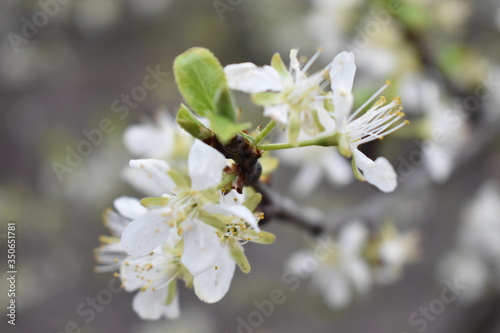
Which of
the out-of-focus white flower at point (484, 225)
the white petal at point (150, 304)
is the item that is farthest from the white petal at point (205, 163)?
the out-of-focus white flower at point (484, 225)

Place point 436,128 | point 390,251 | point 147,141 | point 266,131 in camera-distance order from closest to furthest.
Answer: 1. point 266,131
2. point 147,141
3. point 390,251
4. point 436,128

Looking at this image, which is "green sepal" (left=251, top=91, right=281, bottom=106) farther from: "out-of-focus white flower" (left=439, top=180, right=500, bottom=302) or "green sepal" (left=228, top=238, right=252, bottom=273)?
"out-of-focus white flower" (left=439, top=180, right=500, bottom=302)

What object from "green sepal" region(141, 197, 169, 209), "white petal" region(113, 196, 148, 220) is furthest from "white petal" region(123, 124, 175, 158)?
"green sepal" region(141, 197, 169, 209)

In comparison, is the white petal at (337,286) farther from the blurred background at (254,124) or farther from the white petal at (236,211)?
the white petal at (236,211)

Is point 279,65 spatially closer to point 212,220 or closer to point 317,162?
point 212,220

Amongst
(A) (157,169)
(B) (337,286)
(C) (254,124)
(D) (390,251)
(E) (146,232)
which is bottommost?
(B) (337,286)

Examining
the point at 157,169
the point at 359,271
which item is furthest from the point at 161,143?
Result: the point at 359,271
